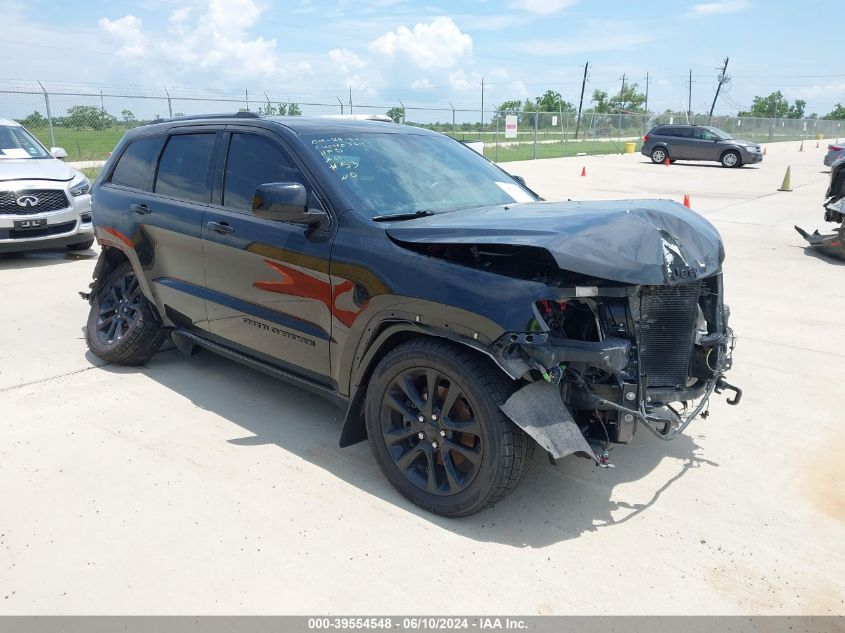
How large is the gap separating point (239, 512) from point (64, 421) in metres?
1.69

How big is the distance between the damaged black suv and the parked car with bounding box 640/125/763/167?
26.6 metres

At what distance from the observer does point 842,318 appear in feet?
22.3

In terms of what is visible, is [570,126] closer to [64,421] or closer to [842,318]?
[842,318]

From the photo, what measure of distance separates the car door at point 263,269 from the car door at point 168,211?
0.15 meters

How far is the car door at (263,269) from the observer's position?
380cm

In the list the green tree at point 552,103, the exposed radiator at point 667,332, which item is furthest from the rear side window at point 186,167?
the green tree at point 552,103

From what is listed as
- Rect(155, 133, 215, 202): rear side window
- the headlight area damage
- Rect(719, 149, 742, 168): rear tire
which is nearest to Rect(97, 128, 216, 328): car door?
Rect(155, 133, 215, 202): rear side window

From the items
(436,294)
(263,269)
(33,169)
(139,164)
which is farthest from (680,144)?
(436,294)

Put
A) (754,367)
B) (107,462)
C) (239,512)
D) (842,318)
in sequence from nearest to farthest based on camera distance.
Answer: (239,512), (107,462), (754,367), (842,318)

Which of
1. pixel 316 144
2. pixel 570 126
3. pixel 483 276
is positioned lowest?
pixel 570 126

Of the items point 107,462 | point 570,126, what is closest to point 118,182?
point 107,462

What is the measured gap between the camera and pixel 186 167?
4648 millimetres

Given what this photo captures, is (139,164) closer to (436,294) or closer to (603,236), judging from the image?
(436,294)

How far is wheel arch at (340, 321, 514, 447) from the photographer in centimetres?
330
